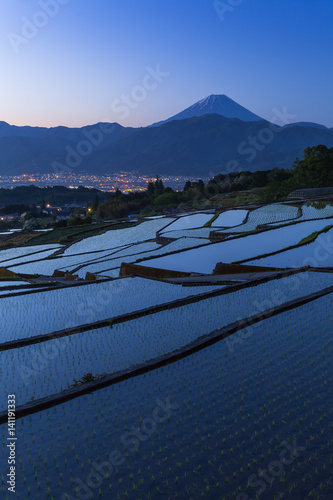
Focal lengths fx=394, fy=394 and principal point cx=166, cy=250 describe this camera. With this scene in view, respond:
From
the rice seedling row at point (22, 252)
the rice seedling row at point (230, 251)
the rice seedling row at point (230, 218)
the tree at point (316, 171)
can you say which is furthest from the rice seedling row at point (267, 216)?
the tree at point (316, 171)

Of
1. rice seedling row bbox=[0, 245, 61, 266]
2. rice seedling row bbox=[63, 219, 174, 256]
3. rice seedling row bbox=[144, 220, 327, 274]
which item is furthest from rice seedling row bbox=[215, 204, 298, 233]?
rice seedling row bbox=[0, 245, 61, 266]

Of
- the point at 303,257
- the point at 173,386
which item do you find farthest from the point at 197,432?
the point at 303,257

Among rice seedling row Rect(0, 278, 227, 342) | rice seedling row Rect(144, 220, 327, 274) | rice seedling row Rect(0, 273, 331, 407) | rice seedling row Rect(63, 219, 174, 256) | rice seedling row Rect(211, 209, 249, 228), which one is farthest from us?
rice seedling row Rect(63, 219, 174, 256)

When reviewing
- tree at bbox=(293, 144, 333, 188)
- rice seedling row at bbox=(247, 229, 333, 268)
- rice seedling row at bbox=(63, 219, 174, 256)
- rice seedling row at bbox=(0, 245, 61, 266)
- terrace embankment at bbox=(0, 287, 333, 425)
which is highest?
tree at bbox=(293, 144, 333, 188)

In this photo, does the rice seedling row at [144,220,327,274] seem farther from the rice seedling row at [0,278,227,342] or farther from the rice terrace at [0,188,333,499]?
the rice terrace at [0,188,333,499]

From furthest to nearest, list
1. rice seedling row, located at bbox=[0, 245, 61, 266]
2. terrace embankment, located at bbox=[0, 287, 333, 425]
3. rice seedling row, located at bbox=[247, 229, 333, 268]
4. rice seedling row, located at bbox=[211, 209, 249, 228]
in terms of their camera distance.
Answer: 1. rice seedling row, located at bbox=[0, 245, 61, 266]
2. rice seedling row, located at bbox=[211, 209, 249, 228]
3. rice seedling row, located at bbox=[247, 229, 333, 268]
4. terrace embankment, located at bbox=[0, 287, 333, 425]

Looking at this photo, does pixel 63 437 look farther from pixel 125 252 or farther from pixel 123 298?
pixel 125 252

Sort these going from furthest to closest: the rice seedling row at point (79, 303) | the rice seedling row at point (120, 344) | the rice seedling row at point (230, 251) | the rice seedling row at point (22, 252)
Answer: the rice seedling row at point (22, 252), the rice seedling row at point (230, 251), the rice seedling row at point (79, 303), the rice seedling row at point (120, 344)

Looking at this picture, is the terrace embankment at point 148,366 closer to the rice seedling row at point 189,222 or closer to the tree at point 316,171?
the rice seedling row at point 189,222

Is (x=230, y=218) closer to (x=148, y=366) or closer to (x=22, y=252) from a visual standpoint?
(x=22, y=252)

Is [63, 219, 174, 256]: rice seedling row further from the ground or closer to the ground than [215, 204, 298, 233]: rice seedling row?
closer to the ground

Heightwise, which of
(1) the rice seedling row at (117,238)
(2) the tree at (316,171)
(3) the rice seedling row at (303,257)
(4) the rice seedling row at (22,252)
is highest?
(2) the tree at (316,171)

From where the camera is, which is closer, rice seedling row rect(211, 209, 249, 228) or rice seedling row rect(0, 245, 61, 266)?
rice seedling row rect(211, 209, 249, 228)
